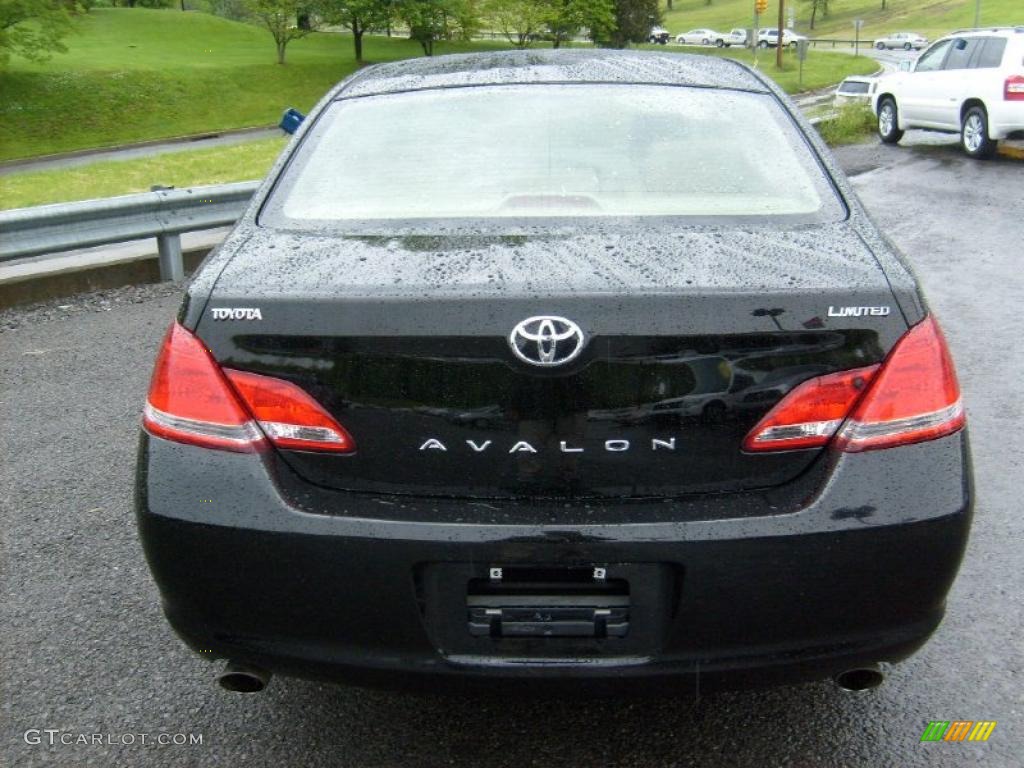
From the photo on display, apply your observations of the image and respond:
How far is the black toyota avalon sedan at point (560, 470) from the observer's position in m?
2.27

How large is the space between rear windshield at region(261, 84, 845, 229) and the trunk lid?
0.54 m

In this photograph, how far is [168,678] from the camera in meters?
3.17

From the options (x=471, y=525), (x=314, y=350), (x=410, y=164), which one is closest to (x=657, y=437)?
(x=471, y=525)

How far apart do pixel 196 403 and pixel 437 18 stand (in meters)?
62.2

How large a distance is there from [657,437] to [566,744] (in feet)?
3.13

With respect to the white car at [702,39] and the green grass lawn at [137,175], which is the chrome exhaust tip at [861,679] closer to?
the green grass lawn at [137,175]

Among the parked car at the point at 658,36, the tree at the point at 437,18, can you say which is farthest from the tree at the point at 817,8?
the tree at the point at 437,18

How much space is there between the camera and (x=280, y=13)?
5725 centimetres

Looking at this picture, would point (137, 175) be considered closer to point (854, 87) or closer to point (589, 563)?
point (854, 87)

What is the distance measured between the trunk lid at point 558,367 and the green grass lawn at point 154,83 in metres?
39.3

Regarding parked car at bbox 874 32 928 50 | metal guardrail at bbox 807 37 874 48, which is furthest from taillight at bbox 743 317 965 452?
metal guardrail at bbox 807 37 874 48

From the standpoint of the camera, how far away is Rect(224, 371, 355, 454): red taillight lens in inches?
92.5

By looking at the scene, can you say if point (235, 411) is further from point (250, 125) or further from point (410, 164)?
point (250, 125)

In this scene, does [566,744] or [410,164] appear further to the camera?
[410,164]
